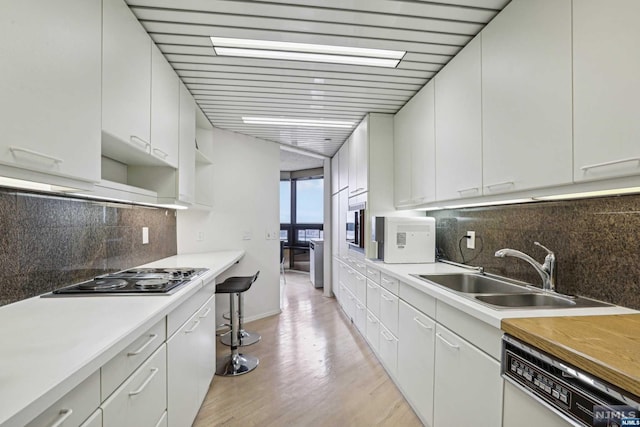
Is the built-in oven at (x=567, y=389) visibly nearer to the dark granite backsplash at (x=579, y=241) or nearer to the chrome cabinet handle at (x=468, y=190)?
the dark granite backsplash at (x=579, y=241)

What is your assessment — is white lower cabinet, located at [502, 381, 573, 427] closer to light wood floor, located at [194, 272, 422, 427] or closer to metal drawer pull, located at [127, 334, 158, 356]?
light wood floor, located at [194, 272, 422, 427]

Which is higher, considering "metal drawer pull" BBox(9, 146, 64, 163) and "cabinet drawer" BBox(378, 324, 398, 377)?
"metal drawer pull" BBox(9, 146, 64, 163)

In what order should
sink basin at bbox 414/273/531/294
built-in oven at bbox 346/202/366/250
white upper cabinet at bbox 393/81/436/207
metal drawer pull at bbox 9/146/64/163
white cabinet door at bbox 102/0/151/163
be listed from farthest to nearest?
built-in oven at bbox 346/202/366/250, white upper cabinet at bbox 393/81/436/207, sink basin at bbox 414/273/531/294, white cabinet door at bbox 102/0/151/163, metal drawer pull at bbox 9/146/64/163

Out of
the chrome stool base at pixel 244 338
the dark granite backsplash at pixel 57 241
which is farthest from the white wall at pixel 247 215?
the dark granite backsplash at pixel 57 241

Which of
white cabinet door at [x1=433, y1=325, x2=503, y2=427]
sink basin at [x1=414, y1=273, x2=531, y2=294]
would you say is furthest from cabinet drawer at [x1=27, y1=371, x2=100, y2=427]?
sink basin at [x1=414, y1=273, x2=531, y2=294]

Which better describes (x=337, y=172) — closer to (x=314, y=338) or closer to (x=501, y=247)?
(x=314, y=338)

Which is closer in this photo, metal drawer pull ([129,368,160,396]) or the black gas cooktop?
metal drawer pull ([129,368,160,396])

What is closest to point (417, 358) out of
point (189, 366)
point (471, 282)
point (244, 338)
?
point (471, 282)

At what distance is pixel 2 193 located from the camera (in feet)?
3.80

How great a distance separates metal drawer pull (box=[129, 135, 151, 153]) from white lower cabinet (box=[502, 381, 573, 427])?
2.04 meters

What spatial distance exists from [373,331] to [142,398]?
2060 mm

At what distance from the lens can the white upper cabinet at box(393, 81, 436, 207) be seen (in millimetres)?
2297

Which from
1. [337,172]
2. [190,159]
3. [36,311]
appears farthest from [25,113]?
[337,172]

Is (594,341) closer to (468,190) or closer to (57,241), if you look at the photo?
(468,190)
